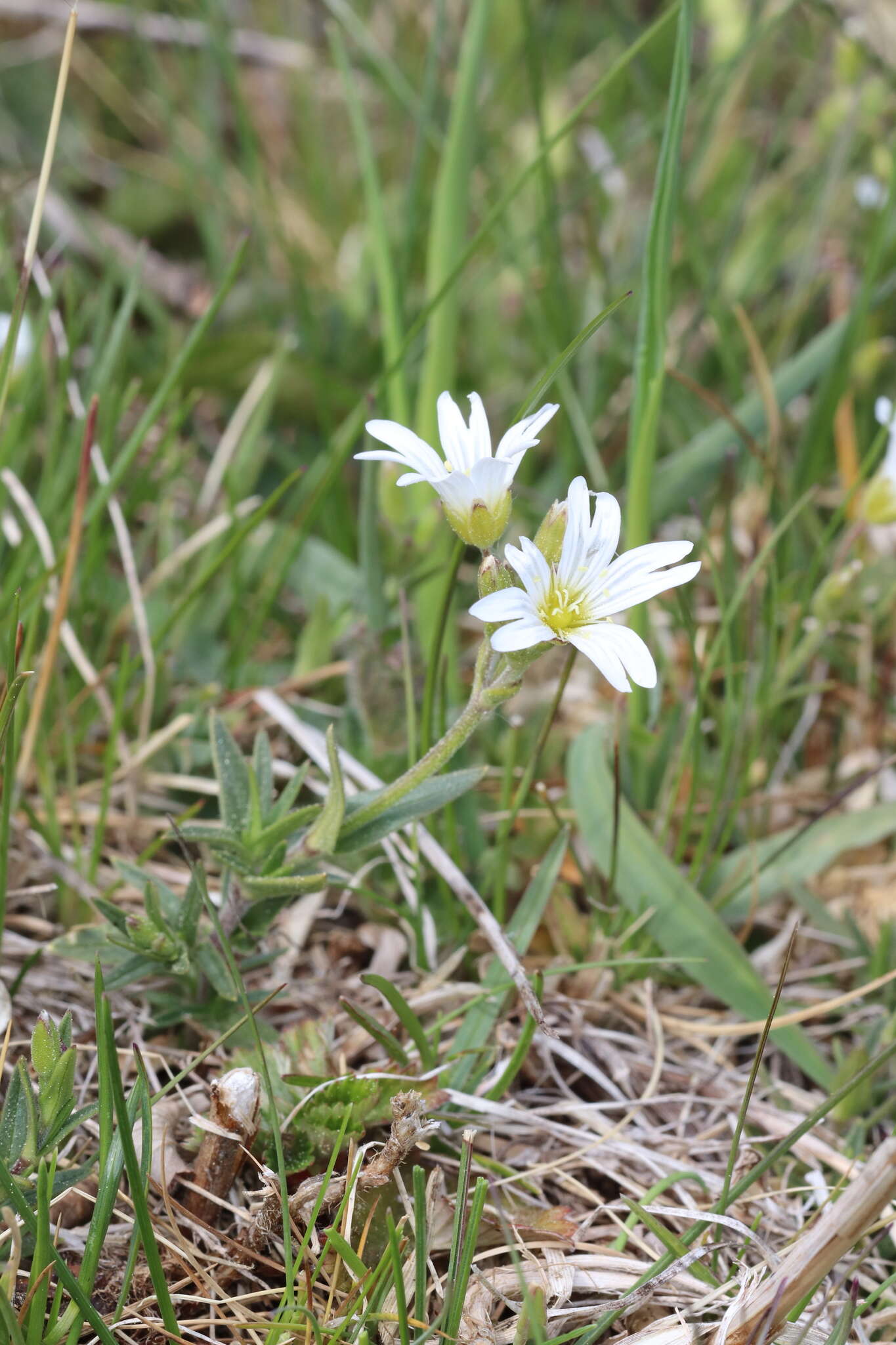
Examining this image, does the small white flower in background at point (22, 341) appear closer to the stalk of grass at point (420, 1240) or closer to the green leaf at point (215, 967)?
the green leaf at point (215, 967)

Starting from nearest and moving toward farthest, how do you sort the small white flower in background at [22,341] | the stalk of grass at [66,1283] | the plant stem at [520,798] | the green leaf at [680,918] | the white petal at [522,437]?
the stalk of grass at [66,1283] < the white petal at [522,437] < the plant stem at [520,798] < the green leaf at [680,918] < the small white flower in background at [22,341]

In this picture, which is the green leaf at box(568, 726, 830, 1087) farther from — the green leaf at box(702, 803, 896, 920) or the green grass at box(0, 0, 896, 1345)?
the green leaf at box(702, 803, 896, 920)

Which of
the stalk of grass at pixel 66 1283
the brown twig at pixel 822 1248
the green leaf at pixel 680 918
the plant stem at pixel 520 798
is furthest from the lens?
the green leaf at pixel 680 918

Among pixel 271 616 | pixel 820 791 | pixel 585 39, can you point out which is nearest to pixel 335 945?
pixel 271 616

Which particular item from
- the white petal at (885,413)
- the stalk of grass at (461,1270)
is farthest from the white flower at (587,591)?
the white petal at (885,413)

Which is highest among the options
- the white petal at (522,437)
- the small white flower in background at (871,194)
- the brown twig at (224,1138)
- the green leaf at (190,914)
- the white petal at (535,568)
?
the small white flower in background at (871,194)

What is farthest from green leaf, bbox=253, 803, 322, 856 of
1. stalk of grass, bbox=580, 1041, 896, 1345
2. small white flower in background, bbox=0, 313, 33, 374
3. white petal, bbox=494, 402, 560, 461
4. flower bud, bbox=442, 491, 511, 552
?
small white flower in background, bbox=0, 313, 33, 374

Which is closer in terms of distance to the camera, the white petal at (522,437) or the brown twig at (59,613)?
the white petal at (522,437)
